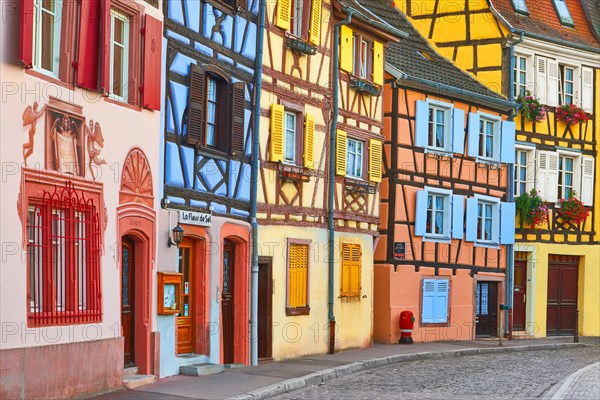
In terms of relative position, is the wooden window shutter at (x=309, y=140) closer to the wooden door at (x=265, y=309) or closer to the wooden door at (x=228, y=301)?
the wooden door at (x=265, y=309)

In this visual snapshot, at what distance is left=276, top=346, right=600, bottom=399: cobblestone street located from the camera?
1667cm

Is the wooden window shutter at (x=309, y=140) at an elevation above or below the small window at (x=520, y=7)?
below

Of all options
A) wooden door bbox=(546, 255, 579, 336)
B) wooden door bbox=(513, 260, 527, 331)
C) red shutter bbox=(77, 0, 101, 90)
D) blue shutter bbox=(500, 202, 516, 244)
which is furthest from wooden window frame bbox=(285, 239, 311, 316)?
wooden door bbox=(546, 255, 579, 336)

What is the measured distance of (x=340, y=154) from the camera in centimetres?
2450

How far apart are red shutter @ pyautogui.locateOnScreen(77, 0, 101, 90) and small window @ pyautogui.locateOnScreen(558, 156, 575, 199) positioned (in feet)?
76.3

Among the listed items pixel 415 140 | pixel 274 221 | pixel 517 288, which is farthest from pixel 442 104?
pixel 274 221

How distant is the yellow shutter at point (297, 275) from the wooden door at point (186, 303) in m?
3.77

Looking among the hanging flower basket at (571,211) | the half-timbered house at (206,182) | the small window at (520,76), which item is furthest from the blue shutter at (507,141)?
the half-timbered house at (206,182)

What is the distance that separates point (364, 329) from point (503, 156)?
8903 mm

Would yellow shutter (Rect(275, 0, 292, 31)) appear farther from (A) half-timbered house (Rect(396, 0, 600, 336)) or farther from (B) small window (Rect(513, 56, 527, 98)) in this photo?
(B) small window (Rect(513, 56, 527, 98))

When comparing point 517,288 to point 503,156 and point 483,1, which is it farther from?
point 483,1

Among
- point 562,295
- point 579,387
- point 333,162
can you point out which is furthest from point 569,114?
point 579,387

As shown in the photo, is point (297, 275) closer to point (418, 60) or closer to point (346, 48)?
point (346, 48)

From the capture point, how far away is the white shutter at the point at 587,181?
35.9 m
